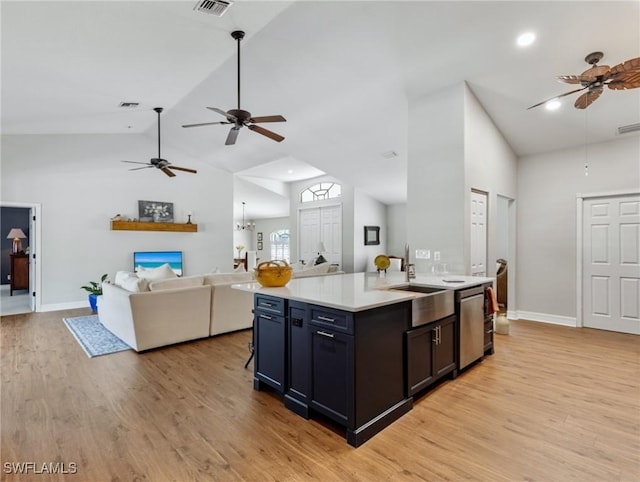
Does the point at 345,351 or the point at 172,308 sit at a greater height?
the point at 345,351

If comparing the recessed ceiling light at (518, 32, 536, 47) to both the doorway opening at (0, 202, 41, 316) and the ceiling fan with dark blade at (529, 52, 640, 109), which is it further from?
the doorway opening at (0, 202, 41, 316)

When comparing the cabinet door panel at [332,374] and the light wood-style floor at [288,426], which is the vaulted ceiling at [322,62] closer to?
the cabinet door panel at [332,374]

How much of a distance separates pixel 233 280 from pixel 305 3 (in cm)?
344

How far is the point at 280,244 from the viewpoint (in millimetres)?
13695

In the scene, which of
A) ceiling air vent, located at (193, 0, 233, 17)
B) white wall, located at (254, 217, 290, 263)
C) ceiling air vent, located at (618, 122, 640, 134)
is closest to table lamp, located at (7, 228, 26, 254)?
white wall, located at (254, 217, 290, 263)

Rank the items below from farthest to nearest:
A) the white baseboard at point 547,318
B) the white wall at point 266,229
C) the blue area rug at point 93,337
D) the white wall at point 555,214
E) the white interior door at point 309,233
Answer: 1. the white wall at point 266,229
2. the white interior door at point 309,233
3. the white baseboard at point 547,318
4. the white wall at point 555,214
5. the blue area rug at point 93,337

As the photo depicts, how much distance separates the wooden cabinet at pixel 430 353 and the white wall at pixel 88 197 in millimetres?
6860

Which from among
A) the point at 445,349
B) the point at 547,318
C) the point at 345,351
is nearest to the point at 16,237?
the point at 345,351

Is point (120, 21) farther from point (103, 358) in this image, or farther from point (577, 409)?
point (577, 409)

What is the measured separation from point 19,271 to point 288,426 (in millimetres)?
9513

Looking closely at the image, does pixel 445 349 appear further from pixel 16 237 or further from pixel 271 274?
pixel 16 237

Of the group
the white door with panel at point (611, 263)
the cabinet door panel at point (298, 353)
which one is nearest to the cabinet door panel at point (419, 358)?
the cabinet door panel at point (298, 353)

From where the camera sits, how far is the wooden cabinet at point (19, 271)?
834 cm

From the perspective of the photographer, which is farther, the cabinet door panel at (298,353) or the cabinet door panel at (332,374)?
the cabinet door panel at (298,353)
